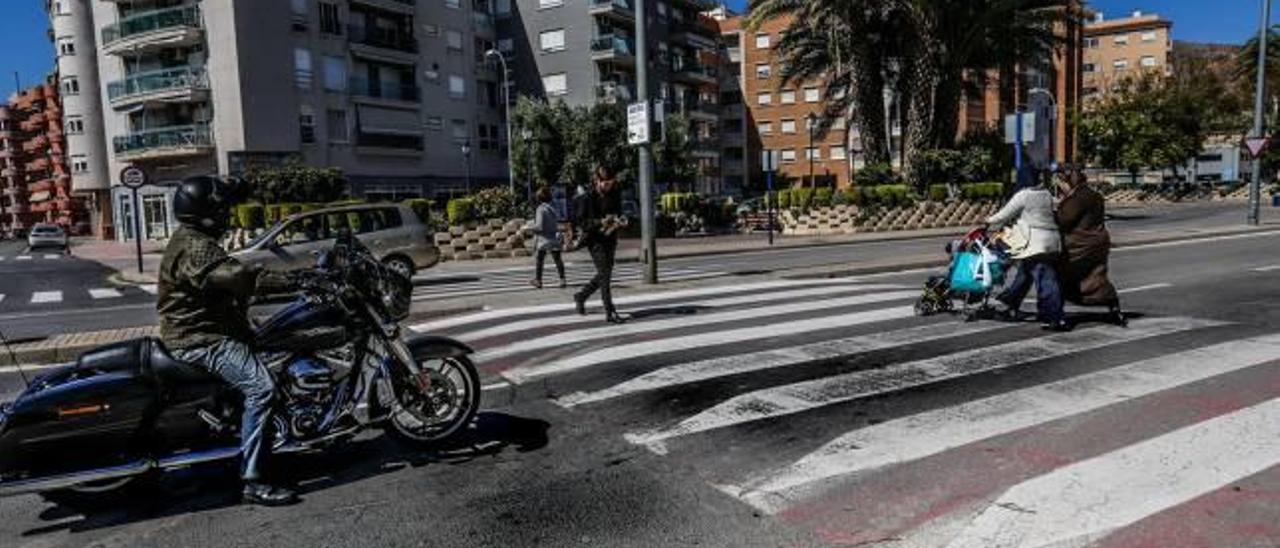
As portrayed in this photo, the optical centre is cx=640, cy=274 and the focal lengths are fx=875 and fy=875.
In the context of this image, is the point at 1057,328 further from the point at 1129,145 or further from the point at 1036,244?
the point at 1129,145

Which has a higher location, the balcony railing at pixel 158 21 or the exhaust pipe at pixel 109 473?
the balcony railing at pixel 158 21

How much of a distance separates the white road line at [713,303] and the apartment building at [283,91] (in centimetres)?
3298

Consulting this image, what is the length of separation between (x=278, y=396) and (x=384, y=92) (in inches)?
1789

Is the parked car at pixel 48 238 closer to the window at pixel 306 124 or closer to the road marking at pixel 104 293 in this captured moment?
the window at pixel 306 124

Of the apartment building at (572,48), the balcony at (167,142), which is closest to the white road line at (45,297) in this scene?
the balcony at (167,142)

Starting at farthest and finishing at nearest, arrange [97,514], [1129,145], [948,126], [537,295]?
Answer: [1129,145] → [948,126] → [537,295] → [97,514]

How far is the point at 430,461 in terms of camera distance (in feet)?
16.3

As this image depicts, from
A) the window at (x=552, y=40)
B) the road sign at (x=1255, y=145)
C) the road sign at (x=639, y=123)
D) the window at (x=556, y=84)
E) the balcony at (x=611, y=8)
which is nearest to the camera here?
the road sign at (x=639, y=123)

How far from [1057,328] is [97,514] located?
25.0 ft

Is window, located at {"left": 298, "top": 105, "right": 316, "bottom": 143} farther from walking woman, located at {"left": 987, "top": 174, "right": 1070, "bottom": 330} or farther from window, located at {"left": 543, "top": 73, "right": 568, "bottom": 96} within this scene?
walking woman, located at {"left": 987, "top": 174, "right": 1070, "bottom": 330}

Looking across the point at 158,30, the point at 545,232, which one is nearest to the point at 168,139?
the point at 158,30

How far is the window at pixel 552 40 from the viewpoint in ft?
180

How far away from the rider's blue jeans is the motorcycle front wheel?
2.39ft

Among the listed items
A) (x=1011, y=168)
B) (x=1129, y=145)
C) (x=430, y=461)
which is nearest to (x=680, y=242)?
(x=1011, y=168)
